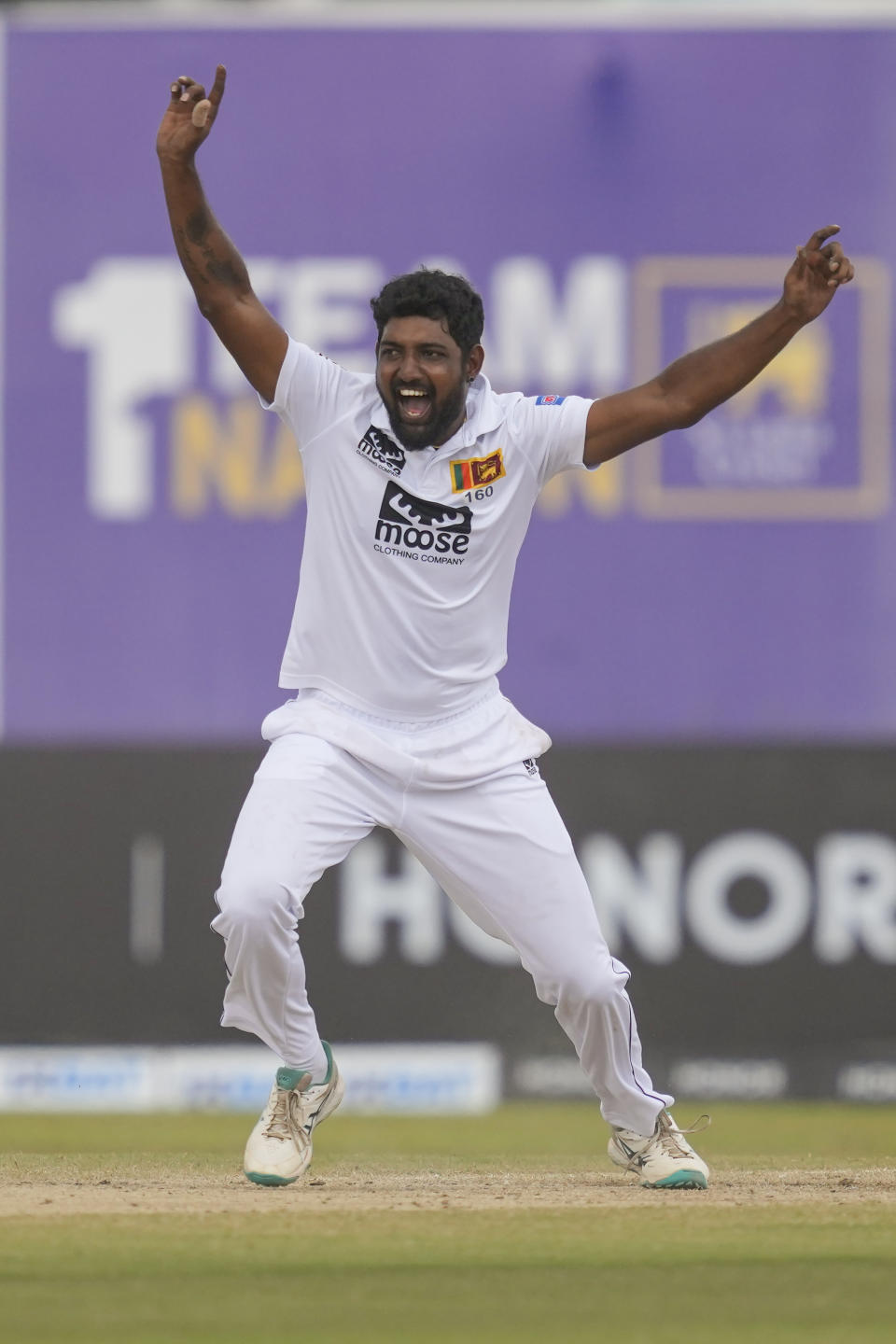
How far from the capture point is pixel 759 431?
13445 mm

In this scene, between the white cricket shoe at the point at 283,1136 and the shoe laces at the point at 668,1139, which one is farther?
the shoe laces at the point at 668,1139

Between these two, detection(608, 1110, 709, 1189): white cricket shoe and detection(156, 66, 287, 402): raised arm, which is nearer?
detection(156, 66, 287, 402): raised arm

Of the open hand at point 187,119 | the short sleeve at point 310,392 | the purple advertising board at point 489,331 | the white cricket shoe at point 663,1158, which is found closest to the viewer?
the open hand at point 187,119

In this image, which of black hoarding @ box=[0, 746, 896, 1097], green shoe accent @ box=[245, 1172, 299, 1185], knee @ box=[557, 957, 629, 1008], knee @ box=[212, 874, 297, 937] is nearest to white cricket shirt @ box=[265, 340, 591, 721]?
knee @ box=[212, 874, 297, 937]

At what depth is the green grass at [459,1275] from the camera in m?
4.48

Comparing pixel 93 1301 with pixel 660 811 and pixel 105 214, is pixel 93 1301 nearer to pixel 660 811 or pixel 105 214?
pixel 660 811

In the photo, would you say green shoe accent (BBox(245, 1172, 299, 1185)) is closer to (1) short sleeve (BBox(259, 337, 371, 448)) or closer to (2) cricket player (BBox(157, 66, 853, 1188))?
(2) cricket player (BBox(157, 66, 853, 1188))

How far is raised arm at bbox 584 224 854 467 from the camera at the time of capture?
600 cm

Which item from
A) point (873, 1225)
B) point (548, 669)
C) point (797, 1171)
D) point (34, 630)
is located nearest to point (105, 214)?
point (34, 630)

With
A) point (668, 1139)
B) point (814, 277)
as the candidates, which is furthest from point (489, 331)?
point (668, 1139)

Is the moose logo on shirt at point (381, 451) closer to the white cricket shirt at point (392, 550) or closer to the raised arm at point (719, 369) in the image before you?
the white cricket shirt at point (392, 550)

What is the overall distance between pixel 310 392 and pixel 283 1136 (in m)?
1.90

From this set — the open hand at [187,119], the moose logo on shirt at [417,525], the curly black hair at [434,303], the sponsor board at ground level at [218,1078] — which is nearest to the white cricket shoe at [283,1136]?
the moose logo on shirt at [417,525]

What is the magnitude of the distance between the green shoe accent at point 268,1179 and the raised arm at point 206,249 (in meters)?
2.00
